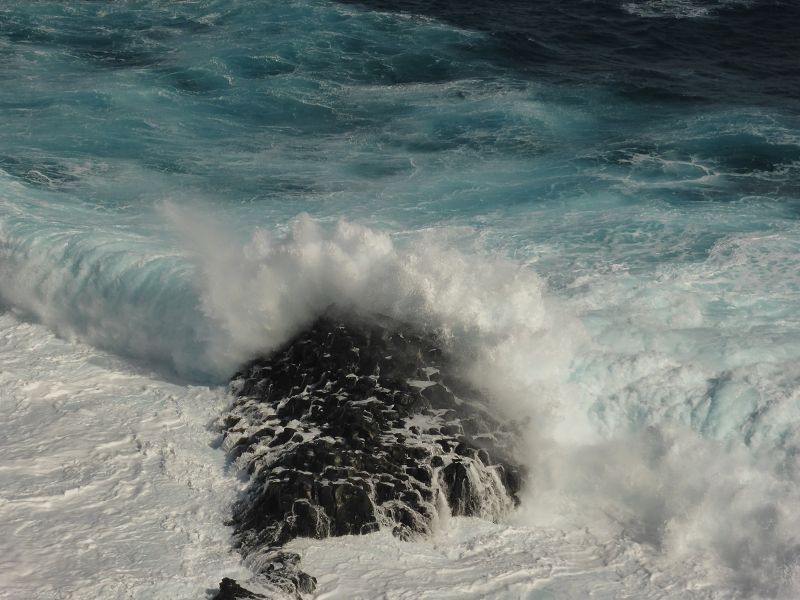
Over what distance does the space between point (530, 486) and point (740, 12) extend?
83.5ft

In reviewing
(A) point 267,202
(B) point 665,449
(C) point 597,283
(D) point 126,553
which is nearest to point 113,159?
(A) point 267,202

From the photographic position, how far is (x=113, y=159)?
21.5 m

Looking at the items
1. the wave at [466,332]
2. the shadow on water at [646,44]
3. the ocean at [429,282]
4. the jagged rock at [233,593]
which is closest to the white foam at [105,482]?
the ocean at [429,282]

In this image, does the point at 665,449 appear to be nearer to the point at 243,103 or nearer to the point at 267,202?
the point at 267,202

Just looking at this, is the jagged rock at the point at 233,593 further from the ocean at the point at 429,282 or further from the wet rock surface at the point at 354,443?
the ocean at the point at 429,282

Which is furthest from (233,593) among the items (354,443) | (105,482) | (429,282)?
(429,282)

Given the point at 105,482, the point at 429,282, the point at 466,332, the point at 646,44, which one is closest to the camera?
the point at 105,482

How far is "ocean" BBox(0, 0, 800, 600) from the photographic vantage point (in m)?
10.5

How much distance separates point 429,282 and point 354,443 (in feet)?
9.72

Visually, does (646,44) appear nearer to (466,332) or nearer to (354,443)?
(466,332)

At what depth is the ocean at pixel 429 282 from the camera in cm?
1051

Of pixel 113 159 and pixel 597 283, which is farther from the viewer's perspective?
pixel 113 159

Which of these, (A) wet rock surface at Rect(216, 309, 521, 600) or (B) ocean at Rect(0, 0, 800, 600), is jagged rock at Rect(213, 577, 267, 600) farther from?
(B) ocean at Rect(0, 0, 800, 600)

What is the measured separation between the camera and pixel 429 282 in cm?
1355
